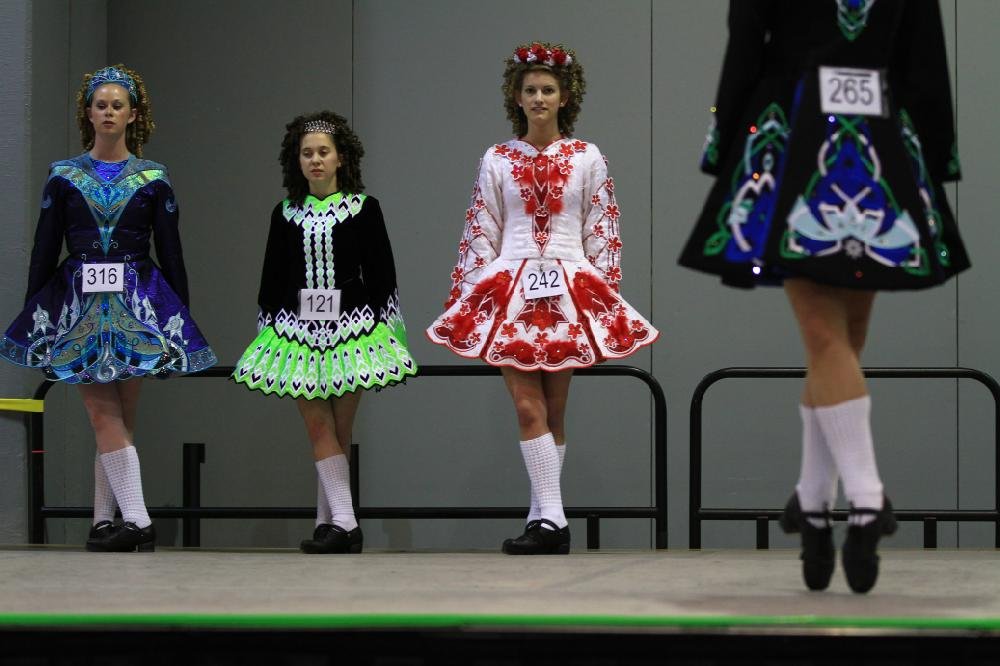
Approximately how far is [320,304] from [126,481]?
102cm

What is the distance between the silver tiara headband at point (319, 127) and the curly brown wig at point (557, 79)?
2.30 feet

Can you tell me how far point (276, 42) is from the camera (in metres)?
7.54

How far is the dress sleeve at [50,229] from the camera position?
17.4 ft

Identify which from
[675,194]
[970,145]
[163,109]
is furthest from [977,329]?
[163,109]

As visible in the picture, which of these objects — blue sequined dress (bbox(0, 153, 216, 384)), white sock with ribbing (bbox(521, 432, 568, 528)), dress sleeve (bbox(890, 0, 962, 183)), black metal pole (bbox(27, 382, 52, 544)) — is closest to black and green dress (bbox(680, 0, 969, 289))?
dress sleeve (bbox(890, 0, 962, 183))

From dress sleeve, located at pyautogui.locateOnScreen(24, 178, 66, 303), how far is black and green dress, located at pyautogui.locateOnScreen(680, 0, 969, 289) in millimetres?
2932

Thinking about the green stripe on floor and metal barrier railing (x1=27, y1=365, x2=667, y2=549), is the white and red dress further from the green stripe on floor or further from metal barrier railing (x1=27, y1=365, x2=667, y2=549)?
the green stripe on floor

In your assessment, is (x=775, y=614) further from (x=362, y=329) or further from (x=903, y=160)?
(x=362, y=329)

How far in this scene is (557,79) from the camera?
5.30 metres

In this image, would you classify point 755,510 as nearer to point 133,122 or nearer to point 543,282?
point 543,282

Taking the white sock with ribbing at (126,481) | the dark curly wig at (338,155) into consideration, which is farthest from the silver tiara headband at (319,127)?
the white sock with ribbing at (126,481)

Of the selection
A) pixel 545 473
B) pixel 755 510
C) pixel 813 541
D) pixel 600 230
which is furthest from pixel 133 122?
pixel 813 541

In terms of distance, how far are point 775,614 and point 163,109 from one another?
5562mm

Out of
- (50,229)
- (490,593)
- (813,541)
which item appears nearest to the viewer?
(813,541)
